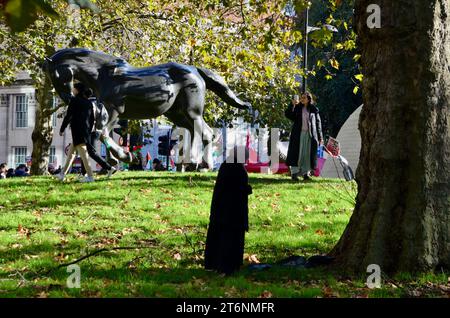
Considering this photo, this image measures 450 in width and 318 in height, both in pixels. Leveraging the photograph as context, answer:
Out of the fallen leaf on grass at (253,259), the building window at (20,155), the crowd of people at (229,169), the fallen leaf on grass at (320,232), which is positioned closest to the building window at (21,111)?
the building window at (20,155)

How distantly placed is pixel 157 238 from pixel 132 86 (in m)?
6.52

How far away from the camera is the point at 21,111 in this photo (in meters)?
47.8

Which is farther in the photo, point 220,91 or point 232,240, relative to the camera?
point 220,91

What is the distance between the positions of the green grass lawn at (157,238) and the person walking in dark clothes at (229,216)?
0.20m

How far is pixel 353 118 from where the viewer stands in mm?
27344

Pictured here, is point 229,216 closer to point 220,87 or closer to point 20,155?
point 220,87

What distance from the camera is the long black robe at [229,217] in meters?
6.51

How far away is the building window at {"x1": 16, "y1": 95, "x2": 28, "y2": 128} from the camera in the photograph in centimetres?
4744

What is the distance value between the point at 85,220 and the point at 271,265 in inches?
153

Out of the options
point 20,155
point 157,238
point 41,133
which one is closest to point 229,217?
point 157,238

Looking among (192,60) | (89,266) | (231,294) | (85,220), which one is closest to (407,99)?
(231,294)
